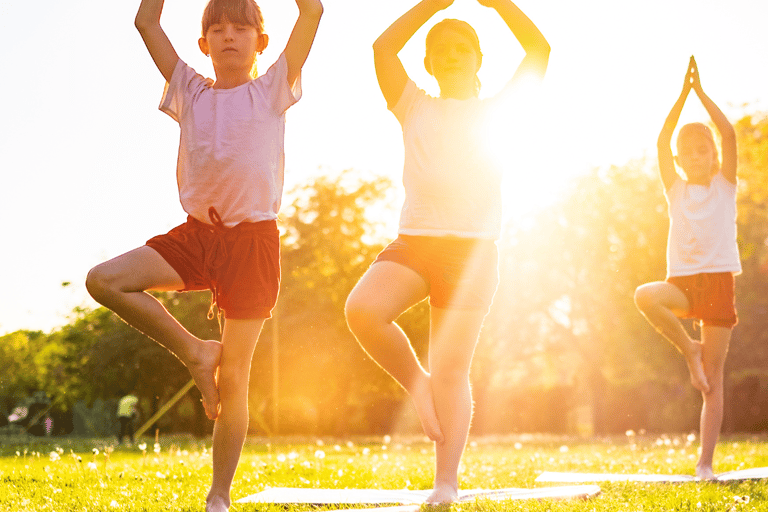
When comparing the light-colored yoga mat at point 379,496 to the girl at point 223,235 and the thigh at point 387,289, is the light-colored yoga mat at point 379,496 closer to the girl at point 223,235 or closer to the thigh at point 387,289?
the girl at point 223,235

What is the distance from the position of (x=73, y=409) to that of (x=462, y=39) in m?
26.0

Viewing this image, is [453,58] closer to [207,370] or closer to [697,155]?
[207,370]

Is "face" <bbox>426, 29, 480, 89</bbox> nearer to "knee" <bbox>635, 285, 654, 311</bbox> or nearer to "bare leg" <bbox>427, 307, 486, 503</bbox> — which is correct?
"bare leg" <bbox>427, 307, 486, 503</bbox>

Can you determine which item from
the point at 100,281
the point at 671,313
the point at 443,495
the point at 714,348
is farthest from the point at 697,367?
the point at 100,281

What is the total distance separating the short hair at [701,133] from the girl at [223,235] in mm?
3496

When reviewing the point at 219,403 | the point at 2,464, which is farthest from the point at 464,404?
the point at 2,464

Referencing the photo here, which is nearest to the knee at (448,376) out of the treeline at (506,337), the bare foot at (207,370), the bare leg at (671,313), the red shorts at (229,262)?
the red shorts at (229,262)

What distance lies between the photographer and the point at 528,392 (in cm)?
3047

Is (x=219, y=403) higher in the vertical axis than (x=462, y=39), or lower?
lower

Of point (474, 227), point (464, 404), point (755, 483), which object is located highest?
point (474, 227)

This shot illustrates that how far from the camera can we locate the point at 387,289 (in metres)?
4.07

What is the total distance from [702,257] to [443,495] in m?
3.07

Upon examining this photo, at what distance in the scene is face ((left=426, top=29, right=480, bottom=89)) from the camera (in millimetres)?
4457

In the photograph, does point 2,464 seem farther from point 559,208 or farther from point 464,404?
point 559,208
